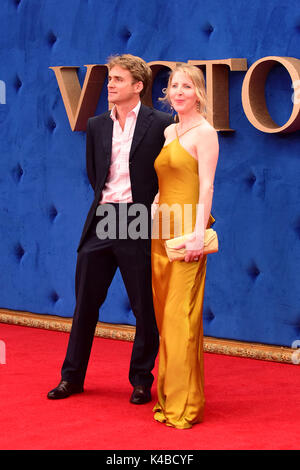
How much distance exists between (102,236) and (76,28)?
182 centimetres

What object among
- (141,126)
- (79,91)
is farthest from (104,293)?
(79,91)

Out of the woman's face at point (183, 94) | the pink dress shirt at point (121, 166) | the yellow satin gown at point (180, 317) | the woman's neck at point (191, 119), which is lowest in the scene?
the yellow satin gown at point (180, 317)

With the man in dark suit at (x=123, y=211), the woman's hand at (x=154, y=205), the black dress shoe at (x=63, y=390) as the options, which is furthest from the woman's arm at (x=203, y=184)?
the black dress shoe at (x=63, y=390)

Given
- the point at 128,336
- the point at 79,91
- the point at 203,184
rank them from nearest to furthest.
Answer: the point at 203,184 < the point at 128,336 < the point at 79,91

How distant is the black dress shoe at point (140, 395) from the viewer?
3459mm

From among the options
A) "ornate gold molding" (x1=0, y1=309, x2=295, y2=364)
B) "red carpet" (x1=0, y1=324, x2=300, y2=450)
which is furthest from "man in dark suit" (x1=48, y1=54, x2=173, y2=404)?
"ornate gold molding" (x1=0, y1=309, x2=295, y2=364)

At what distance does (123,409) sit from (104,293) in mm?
513

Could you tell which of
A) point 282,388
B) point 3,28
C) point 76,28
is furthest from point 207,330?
point 3,28

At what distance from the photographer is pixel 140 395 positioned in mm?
3471

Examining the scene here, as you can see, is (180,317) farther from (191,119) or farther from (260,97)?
(260,97)

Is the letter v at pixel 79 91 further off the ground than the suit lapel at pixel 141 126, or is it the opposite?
the letter v at pixel 79 91

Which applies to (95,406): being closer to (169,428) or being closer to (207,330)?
(169,428)

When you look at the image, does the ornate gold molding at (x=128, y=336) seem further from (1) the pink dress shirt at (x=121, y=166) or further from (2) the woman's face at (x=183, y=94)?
(2) the woman's face at (x=183, y=94)

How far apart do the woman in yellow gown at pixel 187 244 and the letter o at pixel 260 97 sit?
0.87m
